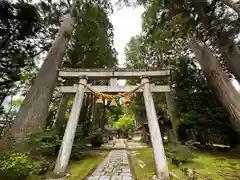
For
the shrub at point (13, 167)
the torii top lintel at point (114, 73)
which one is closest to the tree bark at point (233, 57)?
the torii top lintel at point (114, 73)

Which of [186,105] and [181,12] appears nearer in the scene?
[181,12]

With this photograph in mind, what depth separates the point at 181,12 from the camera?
21.4ft

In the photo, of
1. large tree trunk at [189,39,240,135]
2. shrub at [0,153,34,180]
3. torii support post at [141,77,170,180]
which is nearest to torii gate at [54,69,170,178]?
torii support post at [141,77,170,180]

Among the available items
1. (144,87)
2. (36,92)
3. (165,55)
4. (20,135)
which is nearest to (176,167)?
(144,87)

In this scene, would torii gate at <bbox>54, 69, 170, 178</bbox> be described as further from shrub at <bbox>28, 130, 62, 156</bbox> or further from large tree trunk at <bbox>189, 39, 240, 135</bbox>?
large tree trunk at <bbox>189, 39, 240, 135</bbox>

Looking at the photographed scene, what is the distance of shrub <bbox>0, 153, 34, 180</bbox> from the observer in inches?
124

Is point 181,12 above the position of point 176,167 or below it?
above

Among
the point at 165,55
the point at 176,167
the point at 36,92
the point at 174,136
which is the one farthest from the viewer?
the point at 165,55

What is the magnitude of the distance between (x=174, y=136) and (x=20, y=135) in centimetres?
748

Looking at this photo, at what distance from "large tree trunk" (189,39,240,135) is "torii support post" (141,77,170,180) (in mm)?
3841

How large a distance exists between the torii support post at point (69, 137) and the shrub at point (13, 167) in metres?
0.81

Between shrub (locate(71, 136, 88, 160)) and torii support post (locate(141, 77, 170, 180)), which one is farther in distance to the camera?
shrub (locate(71, 136, 88, 160))

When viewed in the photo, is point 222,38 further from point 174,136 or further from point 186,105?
point 174,136

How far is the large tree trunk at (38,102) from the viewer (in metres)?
5.54
